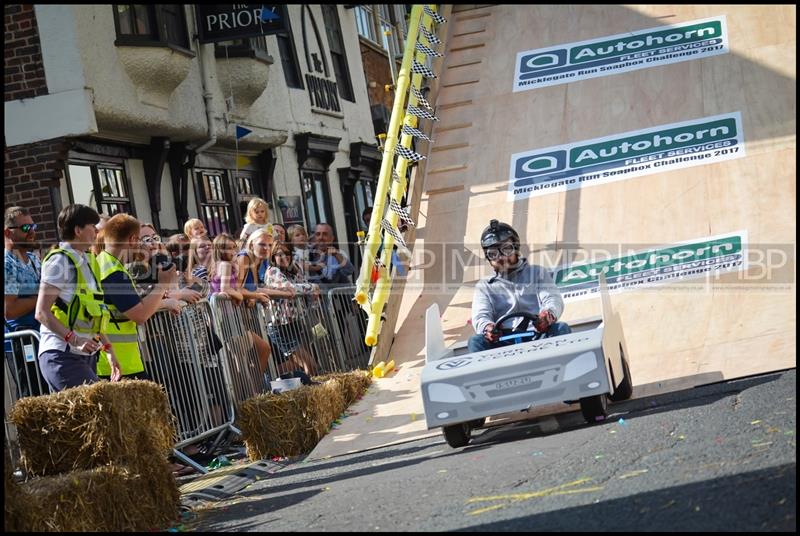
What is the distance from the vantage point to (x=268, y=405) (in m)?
10.1

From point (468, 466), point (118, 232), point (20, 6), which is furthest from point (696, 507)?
point (20, 6)

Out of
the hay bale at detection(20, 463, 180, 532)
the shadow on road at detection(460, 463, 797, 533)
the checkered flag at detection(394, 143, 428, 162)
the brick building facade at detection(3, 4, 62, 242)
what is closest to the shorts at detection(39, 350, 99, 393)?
the hay bale at detection(20, 463, 180, 532)

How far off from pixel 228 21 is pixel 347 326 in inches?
258

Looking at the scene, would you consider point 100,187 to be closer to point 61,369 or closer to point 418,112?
point 418,112

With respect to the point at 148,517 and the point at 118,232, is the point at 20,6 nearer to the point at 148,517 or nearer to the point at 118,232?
the point at 118,232

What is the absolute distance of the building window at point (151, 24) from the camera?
55.8ft

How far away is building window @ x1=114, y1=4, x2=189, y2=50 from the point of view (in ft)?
55.8

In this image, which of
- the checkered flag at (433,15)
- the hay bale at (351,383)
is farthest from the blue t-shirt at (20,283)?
the checkered flag at (433,15)

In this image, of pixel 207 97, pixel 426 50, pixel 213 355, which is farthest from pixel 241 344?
pixel 207 97

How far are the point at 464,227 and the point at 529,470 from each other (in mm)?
7558

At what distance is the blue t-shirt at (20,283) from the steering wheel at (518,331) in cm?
352

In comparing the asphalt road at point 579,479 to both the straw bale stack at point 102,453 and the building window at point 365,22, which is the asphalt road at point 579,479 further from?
the building window at point 365,22

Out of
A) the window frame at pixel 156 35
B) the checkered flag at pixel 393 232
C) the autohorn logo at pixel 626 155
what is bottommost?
the checkered flag at pixel 393 232

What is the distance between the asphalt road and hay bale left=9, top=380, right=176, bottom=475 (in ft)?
2.29
